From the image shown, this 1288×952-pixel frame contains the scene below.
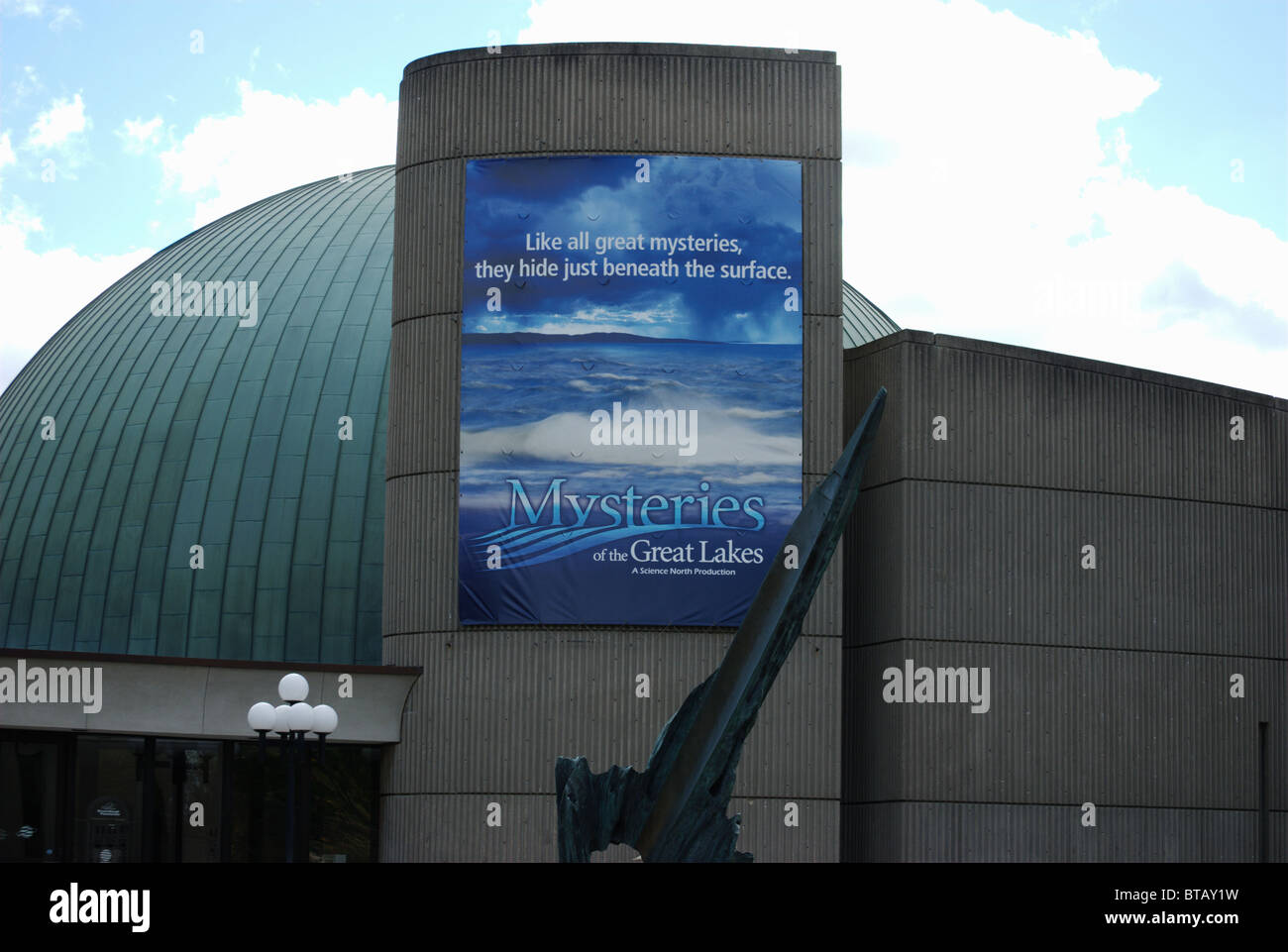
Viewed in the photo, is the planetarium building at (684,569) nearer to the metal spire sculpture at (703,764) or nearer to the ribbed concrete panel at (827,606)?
the ribbed concrete panel at (827,606)

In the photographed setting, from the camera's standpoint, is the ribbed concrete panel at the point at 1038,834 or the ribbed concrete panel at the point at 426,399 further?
the ribbed concrete panel at the point at 426,399

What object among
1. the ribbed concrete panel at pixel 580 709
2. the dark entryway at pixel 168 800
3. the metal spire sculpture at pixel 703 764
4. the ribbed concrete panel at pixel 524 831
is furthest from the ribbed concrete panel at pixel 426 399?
the metal spire sculpture at pixel 703 764

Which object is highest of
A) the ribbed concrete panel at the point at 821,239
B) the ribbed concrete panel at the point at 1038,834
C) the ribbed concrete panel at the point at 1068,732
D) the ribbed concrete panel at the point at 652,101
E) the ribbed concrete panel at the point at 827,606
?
the ribbed concrete panel at the point at 652,101

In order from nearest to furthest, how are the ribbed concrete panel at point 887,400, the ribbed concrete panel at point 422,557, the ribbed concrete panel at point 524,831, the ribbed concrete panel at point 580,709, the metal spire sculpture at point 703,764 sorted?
the metal spire sculpture at point 703,764, the ribbed concrete panel at point 524,831, the ribbed concrete panel at point 580,709, the ribbed concrete panel at point 422,557, the ribbed concrete panel at point 887,400

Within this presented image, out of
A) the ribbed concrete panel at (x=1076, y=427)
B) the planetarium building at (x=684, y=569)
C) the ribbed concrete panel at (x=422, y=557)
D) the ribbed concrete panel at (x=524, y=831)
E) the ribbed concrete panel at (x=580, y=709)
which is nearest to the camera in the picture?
Result: the ribbed concrete panel at (x=524, y=831)

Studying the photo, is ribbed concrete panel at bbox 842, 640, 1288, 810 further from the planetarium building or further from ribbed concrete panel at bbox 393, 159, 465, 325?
ribbed concrete panel at bbox 393, 159, 465, 325

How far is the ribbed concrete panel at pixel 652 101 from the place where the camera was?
25.8m

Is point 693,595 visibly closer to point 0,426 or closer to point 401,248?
point 401,248

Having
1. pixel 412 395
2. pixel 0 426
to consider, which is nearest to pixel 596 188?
pixel 412 395

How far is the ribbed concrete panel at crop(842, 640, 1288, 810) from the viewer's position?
2544 cm

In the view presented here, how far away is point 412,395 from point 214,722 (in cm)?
587

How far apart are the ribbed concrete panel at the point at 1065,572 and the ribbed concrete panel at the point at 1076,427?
0.34 metres

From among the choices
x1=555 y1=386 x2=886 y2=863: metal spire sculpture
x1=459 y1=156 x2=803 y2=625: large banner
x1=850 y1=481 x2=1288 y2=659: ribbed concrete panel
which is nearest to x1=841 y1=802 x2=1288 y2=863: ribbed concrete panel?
x1=850 y1=481 x2=1288 y2=659: ribbed concrete panel

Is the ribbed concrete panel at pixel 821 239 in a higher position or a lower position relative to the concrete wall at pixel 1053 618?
higher
